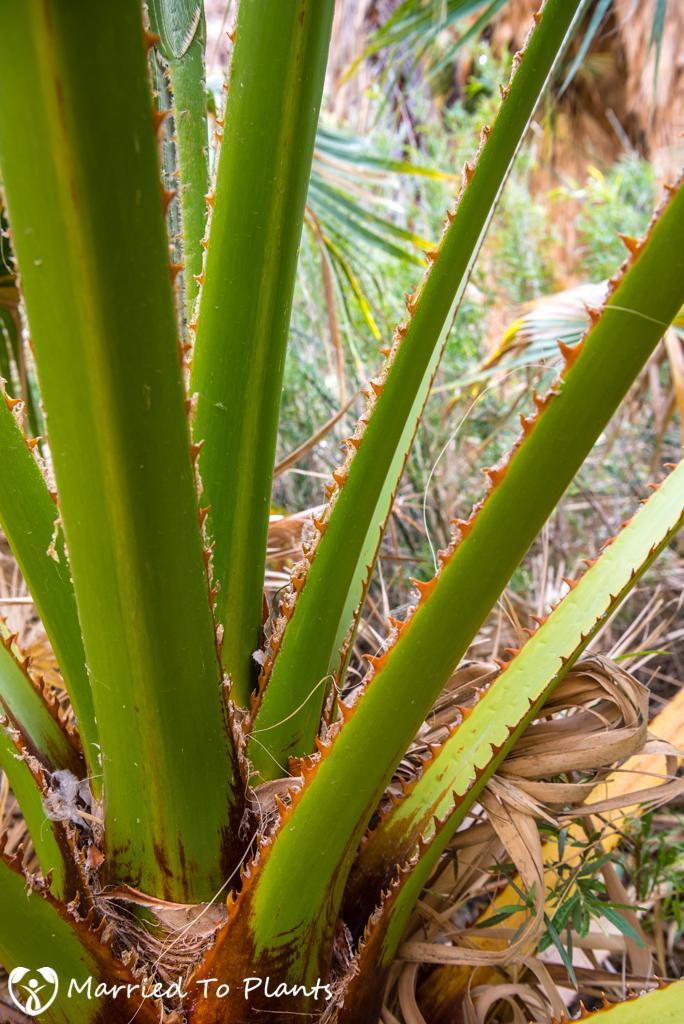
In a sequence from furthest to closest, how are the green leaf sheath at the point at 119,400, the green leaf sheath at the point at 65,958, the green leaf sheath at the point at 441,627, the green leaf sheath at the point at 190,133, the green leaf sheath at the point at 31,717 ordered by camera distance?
the green leaf sheath at the point at 190,133 → the green leaf sheath at the point at 31,717 → the green leaf sheath at the point at 65,958 → the green leaf sheath at the point at 441,627 → the green leaf sheath at the point at 119,400

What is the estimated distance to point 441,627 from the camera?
52 centimetres

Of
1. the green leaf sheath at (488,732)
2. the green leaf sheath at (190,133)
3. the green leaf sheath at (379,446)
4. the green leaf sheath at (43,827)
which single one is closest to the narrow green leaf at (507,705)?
the green leaf sheath at (488,732)

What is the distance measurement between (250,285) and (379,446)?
17 cm

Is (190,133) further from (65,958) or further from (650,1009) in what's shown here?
(650,1009)

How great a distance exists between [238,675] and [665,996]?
414 mm

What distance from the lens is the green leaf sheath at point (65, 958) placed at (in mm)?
557

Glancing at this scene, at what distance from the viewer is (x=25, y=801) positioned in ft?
2.14

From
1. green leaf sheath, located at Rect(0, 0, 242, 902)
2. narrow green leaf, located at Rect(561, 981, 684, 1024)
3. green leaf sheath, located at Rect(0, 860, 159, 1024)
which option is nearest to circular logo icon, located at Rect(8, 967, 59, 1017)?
green leaf sheath, located at Rect(0, 860, 159, 1024)

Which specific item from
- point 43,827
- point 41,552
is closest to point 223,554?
point 41,552

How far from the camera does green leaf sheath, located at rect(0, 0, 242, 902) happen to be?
34 centimetres

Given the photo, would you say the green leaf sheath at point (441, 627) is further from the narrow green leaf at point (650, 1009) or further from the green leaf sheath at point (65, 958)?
the narrow green leaf at point (650, 1009)

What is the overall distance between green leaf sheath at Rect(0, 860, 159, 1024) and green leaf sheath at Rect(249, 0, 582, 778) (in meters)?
0.18

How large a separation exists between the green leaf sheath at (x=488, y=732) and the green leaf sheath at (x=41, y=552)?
262 millimetres

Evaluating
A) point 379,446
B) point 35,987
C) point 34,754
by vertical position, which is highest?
point 379,446
